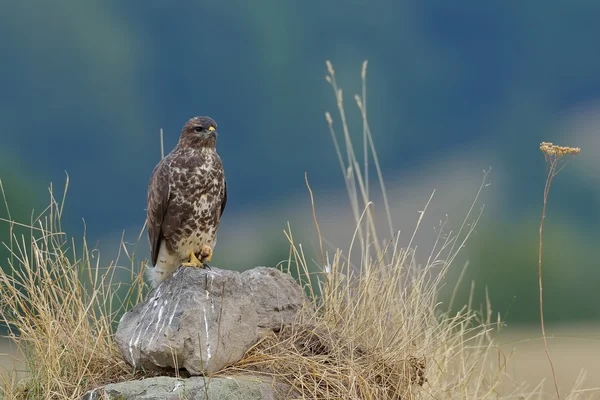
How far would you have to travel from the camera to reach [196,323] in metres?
4.68

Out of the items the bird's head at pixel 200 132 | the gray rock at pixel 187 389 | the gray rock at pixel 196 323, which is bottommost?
the gray rock at pixel 187 389

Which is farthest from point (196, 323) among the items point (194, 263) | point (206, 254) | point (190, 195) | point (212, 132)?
point (212, 132)

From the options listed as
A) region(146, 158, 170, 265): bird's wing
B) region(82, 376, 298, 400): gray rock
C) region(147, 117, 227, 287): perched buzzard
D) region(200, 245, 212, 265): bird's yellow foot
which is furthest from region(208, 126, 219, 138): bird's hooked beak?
region(82, 376, 298, 400): gray rock

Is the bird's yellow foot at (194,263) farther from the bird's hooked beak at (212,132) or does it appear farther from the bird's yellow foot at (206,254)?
the bird's hooked beak at (212,132)

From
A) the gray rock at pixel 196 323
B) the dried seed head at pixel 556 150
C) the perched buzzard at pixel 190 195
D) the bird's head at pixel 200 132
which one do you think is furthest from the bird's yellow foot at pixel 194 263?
the dried seed head at pixel 556 150

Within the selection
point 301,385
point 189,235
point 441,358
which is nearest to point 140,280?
point 189,235

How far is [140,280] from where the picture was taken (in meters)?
5.58

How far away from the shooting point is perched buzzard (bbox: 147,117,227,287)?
5.07 meters

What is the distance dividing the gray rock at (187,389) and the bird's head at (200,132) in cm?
135

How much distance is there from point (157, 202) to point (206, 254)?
0.42 m

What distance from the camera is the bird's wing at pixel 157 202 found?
512 centimetres

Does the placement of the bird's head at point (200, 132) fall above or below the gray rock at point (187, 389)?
above

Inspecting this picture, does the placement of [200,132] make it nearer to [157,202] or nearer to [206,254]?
[157,202]

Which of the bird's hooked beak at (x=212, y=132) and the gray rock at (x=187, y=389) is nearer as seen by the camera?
the gray rock at (x=187, y=389)
